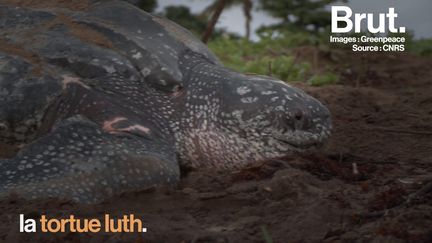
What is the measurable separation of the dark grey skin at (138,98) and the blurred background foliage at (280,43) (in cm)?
71

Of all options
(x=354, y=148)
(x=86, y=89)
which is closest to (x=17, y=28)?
(x=86, y=89)

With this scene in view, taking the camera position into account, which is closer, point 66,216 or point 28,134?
point 66,216

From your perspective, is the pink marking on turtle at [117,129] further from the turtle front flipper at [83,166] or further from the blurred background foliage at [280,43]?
the blurred background foliage at [280,43]

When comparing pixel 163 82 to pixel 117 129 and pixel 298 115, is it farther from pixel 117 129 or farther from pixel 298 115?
pixel 298 115

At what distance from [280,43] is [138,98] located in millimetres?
5837

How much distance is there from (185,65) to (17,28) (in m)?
0.87

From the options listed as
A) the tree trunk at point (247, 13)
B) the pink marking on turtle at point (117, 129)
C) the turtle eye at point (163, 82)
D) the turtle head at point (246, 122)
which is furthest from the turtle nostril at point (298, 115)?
the tree trunk at point (247, 13)

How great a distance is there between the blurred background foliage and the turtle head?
3.31 feet

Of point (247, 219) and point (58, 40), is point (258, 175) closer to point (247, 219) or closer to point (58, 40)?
point (247, 219)

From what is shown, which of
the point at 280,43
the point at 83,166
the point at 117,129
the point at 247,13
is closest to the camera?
the point at 83,166

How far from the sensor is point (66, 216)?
2055mm

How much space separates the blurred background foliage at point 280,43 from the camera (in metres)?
5.66

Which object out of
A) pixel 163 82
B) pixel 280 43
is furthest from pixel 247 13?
pixel 163 82

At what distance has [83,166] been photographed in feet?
7.80
